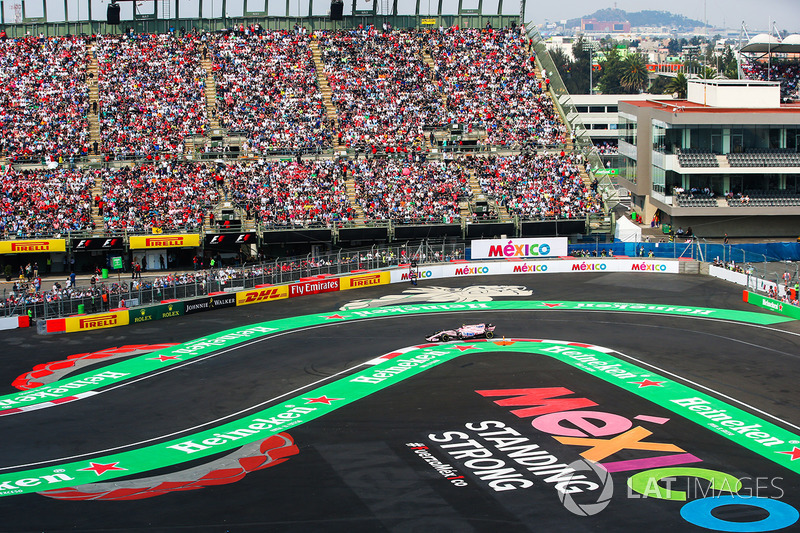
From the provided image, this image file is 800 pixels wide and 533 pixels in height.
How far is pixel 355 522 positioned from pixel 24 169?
172 feet

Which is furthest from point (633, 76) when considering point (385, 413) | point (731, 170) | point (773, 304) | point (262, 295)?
point (385, 413)

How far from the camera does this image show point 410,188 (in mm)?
69438

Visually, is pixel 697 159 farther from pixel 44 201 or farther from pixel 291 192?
pixel 44 201

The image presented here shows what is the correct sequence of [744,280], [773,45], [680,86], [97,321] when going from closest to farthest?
1. [97,321]
2. [744,280]
3. [773,45]
4. [680,86]

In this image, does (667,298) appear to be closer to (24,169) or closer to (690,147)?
(690,147)

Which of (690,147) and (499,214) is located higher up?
(690,147)

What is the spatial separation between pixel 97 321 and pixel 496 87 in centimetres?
4231

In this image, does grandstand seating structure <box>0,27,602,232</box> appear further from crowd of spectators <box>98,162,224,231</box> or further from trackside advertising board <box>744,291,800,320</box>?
trackside advertising board <box>744,291,800,320</box>

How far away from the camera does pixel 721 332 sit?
47.7m

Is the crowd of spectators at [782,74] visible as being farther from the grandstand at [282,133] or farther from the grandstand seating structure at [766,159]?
the grandstand at [282,133]

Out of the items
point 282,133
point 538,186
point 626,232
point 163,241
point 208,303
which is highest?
point 282,133

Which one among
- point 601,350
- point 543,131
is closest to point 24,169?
point 543,131

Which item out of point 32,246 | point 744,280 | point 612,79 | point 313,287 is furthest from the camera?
point 612,79

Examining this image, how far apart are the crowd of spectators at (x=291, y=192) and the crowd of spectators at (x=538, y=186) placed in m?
11.4
